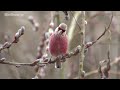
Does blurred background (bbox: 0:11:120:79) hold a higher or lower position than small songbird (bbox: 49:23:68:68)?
lower

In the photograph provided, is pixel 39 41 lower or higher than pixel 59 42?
lower

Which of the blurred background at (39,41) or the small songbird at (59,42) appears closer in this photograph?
the small songbird at (59,42)

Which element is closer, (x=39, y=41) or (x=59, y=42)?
(x=59, y=42)

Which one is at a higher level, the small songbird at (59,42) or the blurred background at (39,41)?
the small songbird at (59,42)

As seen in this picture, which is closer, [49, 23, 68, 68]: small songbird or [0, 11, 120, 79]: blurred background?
[49, 23, 68, 68]: small songbird

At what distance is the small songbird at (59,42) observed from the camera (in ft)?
7.36

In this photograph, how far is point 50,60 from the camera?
2.27m

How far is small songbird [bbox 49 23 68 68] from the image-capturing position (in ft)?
7.36

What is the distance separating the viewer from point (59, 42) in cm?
230
